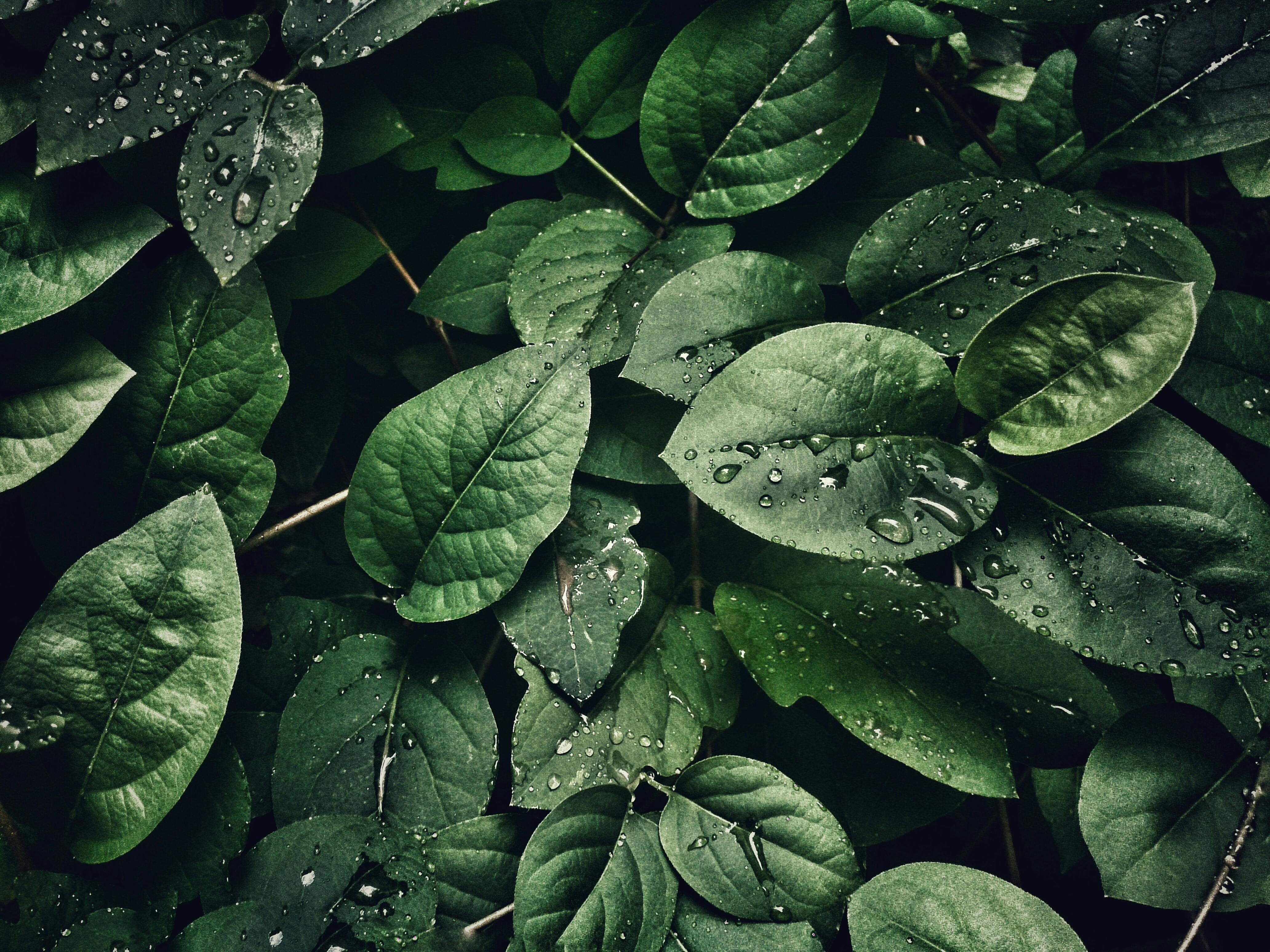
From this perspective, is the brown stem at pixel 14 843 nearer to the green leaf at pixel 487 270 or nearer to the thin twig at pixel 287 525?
the thin twig at pixel 287 525

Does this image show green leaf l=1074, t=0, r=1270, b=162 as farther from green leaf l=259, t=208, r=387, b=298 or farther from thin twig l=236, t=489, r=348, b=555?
thin twig l=236, t=489, r=348, b=555

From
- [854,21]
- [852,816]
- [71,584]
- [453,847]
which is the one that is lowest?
[852,816]

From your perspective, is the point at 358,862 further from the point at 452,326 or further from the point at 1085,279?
the point at 1085,279

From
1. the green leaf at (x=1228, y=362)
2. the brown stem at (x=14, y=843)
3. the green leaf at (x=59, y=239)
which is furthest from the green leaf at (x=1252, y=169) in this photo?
the brown stem at (x=14, y=843)

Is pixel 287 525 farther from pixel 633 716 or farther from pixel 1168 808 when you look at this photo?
pixel 1168 808

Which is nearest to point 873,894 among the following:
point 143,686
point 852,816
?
point 852,816

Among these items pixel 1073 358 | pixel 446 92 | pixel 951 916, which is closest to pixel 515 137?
pixel 446 92
